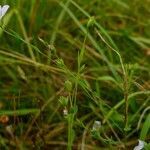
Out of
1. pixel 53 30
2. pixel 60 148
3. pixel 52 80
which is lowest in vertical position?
pixel 60 148

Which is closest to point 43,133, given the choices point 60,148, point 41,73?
point 60,148

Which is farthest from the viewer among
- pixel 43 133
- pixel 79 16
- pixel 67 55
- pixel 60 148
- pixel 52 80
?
pixel 79 16

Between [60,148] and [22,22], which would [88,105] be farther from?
[22,22]

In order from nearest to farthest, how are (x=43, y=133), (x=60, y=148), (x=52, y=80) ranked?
(x=43, y=133)
(x=60, y=148)
(x=52, y=80)

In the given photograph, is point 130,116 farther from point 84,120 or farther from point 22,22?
point 22,22

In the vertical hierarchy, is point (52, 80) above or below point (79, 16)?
below

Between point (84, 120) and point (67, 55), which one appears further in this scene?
point (67, 55)

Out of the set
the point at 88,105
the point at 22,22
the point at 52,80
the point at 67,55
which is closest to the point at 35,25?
the point at 22,22
